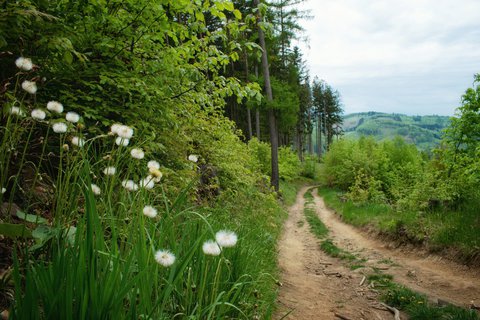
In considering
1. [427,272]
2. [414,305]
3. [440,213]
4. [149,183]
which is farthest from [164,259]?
[440,213]

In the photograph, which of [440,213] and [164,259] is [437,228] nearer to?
[440,213]

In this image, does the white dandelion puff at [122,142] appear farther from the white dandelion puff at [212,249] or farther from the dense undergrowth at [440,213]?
the dense undergrowth at [440,213]

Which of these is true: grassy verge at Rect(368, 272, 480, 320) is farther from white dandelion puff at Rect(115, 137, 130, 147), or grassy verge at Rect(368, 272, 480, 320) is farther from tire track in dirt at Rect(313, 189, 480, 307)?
white dandelion puff at Rect(115, 137, 130, 147)

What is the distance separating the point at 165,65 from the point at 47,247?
115 inches

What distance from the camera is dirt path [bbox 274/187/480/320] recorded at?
4863 millimetres

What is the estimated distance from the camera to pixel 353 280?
6652 millimetres

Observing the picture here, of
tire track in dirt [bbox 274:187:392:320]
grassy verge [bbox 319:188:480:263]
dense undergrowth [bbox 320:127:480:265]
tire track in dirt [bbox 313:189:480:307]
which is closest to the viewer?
tire track in dirt [bbox 274:187:392:320]

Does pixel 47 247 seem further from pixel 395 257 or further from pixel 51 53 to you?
pixel 395 257

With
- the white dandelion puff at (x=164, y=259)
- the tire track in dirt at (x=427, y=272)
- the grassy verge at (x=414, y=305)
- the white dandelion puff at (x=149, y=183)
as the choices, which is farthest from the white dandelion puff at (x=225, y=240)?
the tire track in dirt at (x=427, y=272)

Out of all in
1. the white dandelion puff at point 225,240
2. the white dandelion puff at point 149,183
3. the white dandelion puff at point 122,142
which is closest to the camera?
the white dandelion puff at point 225,240

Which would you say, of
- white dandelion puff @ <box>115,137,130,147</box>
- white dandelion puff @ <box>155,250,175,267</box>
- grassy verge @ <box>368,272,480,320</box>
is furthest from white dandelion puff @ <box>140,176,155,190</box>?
grassy verge @ <box>368,272,480,320</box>

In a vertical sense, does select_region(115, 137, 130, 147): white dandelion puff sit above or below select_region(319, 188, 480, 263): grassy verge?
above

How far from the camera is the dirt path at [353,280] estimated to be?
4.86 m

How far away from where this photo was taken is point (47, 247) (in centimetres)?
203
